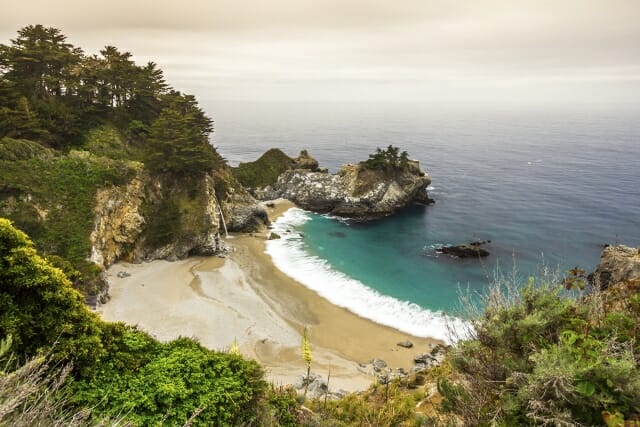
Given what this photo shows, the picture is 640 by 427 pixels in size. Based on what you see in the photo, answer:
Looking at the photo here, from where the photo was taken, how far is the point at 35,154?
102 ft

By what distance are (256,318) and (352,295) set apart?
369 inches

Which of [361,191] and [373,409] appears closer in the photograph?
[373,409]

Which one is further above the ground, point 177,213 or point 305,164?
point 305,164

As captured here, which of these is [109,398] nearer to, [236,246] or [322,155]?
[236,246]

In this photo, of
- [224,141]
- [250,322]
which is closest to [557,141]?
[224,141]

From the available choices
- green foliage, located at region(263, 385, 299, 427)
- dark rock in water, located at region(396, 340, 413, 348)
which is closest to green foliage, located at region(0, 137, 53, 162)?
green foliage, located at region(263, 385, 299, 427)

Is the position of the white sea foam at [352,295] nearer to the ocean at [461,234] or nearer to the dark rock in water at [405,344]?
the ocean at [461,234]

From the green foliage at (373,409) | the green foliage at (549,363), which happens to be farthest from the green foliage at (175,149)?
the green foliage at (549,363)

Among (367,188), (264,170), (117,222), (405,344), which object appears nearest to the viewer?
(405,344)

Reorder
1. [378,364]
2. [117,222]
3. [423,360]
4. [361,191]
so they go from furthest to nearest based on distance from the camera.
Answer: [361,191] → [117,222] → [423,360] → [378,364]

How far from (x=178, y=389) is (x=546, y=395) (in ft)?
28.9

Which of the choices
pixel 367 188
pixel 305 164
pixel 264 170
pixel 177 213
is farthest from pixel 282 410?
pixel 305 164

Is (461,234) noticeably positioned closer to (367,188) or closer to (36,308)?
(367,188)

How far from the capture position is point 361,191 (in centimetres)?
5559
